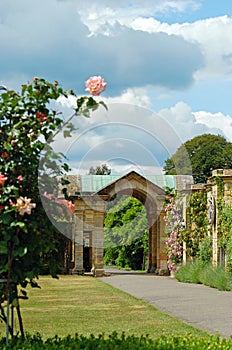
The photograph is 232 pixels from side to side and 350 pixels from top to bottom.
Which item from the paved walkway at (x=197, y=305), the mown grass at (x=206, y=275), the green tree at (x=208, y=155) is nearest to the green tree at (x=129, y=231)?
the green tree at (x=208, y=155)

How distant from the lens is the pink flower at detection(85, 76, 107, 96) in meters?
5.47

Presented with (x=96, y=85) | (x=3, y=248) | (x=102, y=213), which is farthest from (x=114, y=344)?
(x=102, y=213)

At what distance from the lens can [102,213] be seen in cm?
2858

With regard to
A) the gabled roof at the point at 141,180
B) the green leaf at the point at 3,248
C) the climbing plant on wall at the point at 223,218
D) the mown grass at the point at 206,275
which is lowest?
the mown grass at the point at 206,275

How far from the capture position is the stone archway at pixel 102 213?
2822cm

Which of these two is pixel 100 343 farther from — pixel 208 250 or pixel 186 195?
pixel 186 195

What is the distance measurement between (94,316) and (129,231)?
28142 mm

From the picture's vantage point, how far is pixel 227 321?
10.4 metres

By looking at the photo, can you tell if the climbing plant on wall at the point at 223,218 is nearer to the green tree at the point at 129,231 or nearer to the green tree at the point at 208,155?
the green tree at the point at 129,231

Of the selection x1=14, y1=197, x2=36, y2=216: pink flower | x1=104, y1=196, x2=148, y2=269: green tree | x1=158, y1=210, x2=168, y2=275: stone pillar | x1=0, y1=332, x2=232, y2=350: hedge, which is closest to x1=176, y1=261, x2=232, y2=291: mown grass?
x1=158, y1=210, x2=168, y2=275: stone pillar

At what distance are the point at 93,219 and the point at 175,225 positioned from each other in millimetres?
3682

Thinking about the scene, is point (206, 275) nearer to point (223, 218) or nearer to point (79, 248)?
point (223, 218)

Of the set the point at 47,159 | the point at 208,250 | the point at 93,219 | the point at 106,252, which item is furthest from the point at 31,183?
the point at 106,252

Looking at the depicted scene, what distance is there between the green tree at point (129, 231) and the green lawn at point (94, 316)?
2041cm
